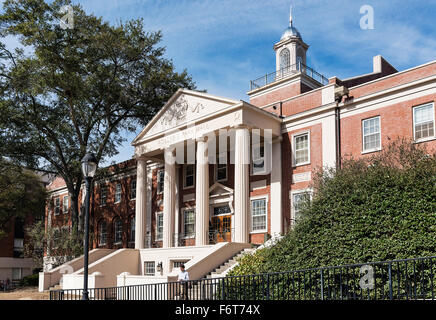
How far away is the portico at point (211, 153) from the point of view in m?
26.7

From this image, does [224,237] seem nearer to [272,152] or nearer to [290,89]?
[272,152]

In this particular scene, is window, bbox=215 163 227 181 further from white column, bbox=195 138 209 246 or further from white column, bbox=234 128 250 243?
white column, bbox=234 128 250 243

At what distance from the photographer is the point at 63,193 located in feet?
162

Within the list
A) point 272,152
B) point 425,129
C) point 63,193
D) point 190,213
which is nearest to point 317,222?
point 425,129

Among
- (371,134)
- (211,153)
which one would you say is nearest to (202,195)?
(211,153)

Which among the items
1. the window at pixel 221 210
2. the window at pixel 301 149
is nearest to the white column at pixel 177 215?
the window at pixel 221 210

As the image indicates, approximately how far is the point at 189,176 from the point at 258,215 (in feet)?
24.5

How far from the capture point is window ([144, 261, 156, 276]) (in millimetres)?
30969

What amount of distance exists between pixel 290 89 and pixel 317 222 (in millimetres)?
23116

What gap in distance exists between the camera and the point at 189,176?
115 feet

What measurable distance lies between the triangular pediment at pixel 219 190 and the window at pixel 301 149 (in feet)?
17.4

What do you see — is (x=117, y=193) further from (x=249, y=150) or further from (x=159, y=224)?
(x=249, y=150)

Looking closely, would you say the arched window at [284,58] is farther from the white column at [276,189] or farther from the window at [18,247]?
the window at [18,247]
